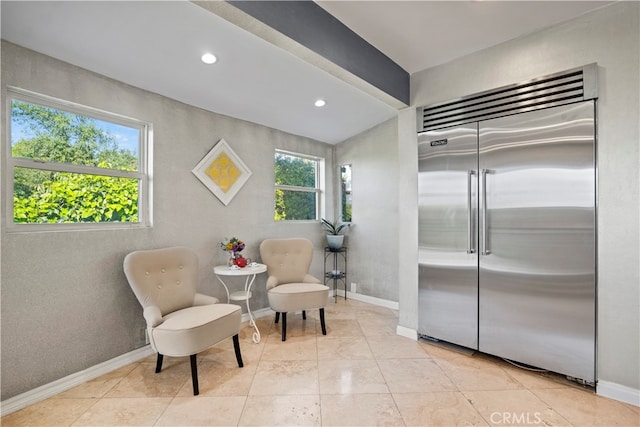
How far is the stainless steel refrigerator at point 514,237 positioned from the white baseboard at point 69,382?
2.65 metres

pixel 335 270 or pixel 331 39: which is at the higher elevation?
pixel 331 39

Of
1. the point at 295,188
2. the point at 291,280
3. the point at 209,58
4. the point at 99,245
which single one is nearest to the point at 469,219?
the point at 291,280

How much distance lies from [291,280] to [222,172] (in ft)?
4.85

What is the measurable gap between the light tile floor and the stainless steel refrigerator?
0.26 metres

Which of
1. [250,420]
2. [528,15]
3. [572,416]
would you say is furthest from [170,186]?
[572,416]

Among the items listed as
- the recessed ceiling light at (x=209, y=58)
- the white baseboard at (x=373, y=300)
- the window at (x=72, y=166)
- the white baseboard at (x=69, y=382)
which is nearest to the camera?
the white baseboard at (x=69, y=382)

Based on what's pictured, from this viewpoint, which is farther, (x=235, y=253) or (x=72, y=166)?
(x=235, y=253)

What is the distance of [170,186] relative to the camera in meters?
2.93

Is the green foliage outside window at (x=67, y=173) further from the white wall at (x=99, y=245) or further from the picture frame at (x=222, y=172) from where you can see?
the picture frame at (x=222, y=172)

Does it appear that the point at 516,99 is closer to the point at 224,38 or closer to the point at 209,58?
the point at 224,38

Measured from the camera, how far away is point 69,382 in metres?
2.22

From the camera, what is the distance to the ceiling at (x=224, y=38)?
1.90 m

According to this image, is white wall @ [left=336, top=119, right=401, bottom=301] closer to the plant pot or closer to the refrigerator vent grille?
the plant pot

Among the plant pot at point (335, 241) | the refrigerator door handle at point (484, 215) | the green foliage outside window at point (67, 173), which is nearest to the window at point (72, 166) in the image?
the green foliage outside window at point (67, 173)
